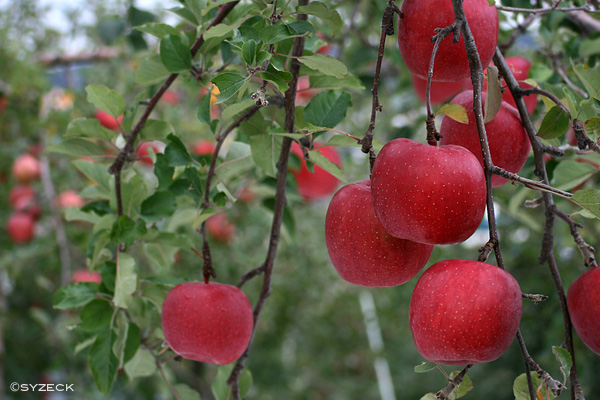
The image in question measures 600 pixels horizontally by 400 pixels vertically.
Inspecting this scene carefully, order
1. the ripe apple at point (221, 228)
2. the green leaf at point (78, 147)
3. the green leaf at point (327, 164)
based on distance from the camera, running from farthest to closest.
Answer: the ripe apple at point (221, 228) → the green leaf at point (78, 147) → the green leaf at point (327, 164)

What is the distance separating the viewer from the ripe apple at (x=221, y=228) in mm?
1312

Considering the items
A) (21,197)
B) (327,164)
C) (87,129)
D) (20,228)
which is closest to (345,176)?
(327,164)

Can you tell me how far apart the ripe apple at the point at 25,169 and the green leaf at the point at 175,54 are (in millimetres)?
1250

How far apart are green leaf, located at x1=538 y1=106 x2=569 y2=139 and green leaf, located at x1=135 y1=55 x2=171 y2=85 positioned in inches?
13.7

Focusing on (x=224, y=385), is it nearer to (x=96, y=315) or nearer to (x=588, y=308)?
(x=96, y=315)

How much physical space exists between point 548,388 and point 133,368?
44 cm

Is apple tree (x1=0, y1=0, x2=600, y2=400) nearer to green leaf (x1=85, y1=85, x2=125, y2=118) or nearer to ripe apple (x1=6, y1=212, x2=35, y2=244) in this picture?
green leaf (x1=85, y1=85, x2=125, y2=118)

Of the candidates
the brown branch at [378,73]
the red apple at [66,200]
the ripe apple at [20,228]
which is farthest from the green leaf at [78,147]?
the ripe apple at [20,228]

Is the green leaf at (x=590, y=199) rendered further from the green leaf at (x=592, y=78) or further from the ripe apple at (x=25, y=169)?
the ripe apple at (x=25, y=169)

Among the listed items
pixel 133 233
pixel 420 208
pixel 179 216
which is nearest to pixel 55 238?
pixel 179 216

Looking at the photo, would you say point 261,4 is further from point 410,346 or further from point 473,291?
point 410,346

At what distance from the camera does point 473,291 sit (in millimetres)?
346

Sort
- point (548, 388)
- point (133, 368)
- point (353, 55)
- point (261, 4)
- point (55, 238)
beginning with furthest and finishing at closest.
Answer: point (55, 238) → point (353, 55) → point (133, 368) → point (261, 4) → point (548, 388)

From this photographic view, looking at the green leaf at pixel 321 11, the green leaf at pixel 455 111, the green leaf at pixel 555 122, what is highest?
the green leaf at pixel 321 11
